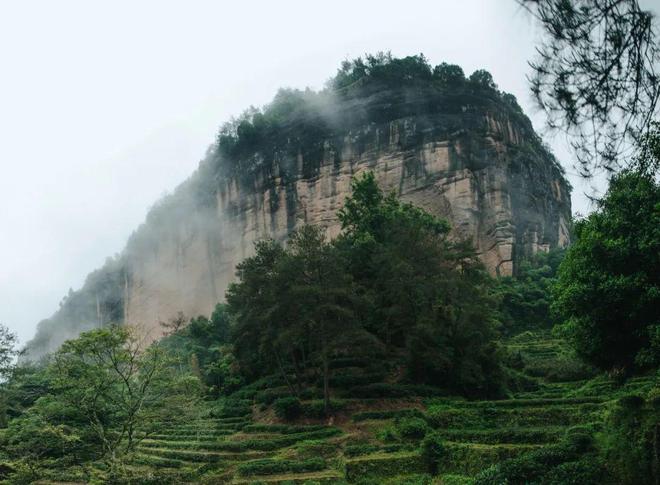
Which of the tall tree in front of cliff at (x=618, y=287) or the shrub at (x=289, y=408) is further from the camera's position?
the shrub at (x=289, y=408)

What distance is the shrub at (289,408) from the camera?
19797mm

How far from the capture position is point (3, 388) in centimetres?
2588

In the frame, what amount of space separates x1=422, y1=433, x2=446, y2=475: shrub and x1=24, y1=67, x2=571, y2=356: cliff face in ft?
109

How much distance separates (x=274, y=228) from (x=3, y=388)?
29.4m

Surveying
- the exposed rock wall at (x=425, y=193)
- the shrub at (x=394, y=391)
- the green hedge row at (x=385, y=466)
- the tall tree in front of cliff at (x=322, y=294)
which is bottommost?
the green hedge row at (x=385, y=466)

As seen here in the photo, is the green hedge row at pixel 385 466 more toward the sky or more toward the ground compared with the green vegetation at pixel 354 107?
more toward the ground

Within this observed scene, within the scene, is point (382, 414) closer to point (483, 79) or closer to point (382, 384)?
point (382, 384)

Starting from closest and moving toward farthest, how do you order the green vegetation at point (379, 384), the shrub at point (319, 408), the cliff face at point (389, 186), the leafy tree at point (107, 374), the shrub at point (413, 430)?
the green vegetation at point (379, 384)
the leafy tree at point (107, 374)
the shrub at point (413, 430)
the shrub at point (319, 408)
the cliff face at point (389, 186)

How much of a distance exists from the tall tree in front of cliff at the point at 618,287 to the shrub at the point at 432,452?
5.79 meters

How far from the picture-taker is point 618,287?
50.0ft

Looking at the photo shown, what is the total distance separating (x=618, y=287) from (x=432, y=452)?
6.87 metres

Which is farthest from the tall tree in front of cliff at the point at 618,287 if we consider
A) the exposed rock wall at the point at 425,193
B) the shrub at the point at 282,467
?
the exposed rock wall at the point at 425,193

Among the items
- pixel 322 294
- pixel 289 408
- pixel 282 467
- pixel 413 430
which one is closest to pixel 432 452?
pixel 413 430

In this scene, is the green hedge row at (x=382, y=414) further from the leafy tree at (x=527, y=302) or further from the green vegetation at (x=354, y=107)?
the green vegetation at (x=354, y=107)
